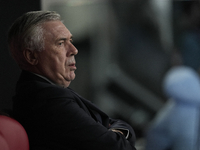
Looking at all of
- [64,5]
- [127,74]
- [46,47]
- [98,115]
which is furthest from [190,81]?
[46,47]

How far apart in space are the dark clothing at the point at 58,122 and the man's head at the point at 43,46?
0.09 m

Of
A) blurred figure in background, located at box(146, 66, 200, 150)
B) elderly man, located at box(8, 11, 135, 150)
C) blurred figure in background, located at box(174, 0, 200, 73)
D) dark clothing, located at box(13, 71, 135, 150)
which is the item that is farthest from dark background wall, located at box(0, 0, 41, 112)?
blurred figure in background, located at box(174, 0, 200, 73)

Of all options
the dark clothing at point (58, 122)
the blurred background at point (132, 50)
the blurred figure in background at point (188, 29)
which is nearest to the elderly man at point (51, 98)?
the dark clothing at point (58, 122)

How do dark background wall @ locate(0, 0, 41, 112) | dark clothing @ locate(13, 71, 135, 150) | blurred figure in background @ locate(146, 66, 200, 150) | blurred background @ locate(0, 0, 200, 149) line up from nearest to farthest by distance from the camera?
dark clothing @ locate(13, 71, 135, 150) → dark background wall @ locate(0, 0, 41, 112) → blurred figure in background @ locate(146, 66, 200, 150) → blurred background @ locate(0, 0, 200, 149)

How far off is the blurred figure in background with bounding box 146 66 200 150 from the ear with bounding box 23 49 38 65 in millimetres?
2257

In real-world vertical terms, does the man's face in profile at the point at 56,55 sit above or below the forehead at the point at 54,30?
below

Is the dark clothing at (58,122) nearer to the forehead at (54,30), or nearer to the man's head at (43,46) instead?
the man's head at (43,46)

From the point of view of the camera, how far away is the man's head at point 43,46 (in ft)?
4.91

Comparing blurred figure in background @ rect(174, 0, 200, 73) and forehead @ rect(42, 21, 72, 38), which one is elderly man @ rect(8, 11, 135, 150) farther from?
blurred figure in background @ rect(174, 0, 200, 73)

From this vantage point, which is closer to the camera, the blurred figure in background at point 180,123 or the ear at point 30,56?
the ear at point 30,56

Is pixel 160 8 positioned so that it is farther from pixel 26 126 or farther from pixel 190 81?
pixel 26 126

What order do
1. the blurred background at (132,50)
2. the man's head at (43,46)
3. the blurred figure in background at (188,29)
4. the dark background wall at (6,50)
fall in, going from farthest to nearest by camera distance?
the blurred figure in background at (188,29), the blurred background at (132,50), the dark background wall at (6,50), the man's head at (43,46)

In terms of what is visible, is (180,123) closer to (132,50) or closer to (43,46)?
(132,50)

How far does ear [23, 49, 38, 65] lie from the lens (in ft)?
5.00
